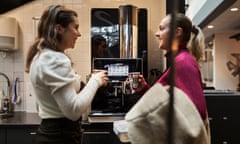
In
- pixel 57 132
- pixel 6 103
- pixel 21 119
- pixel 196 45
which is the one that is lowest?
pixel 21 119

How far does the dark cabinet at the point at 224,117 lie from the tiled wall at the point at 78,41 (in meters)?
1.36

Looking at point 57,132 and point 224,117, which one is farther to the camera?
point 224,117

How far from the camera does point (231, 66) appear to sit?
459 cm

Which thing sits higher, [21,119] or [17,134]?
[21,119]

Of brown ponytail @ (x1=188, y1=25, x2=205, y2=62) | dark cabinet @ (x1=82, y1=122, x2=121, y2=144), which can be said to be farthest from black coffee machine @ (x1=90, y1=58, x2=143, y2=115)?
brown ponytail @ (x1=188, y1=25, x2=205, y2=62)

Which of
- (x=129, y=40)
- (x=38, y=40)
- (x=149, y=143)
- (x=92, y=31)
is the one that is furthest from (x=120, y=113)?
(x=149, y=143)

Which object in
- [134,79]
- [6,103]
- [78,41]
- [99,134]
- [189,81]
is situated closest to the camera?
[189,81]

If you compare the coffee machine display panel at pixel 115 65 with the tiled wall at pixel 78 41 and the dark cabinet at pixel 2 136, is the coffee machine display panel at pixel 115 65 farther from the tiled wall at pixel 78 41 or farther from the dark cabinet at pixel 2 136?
the dark cabinet at pixel 2 136

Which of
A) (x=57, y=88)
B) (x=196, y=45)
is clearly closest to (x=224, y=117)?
(x=196, y=45)

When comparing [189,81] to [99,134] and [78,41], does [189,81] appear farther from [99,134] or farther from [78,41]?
[78,41]

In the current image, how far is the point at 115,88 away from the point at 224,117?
1.10 metres

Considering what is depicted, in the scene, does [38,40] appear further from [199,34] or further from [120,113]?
[120,113]

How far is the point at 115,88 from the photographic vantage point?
338cm

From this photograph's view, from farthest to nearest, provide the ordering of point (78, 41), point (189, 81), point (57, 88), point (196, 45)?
point (78, 41)
point (196, 45)
point (57, 88)
point (189, 81)
